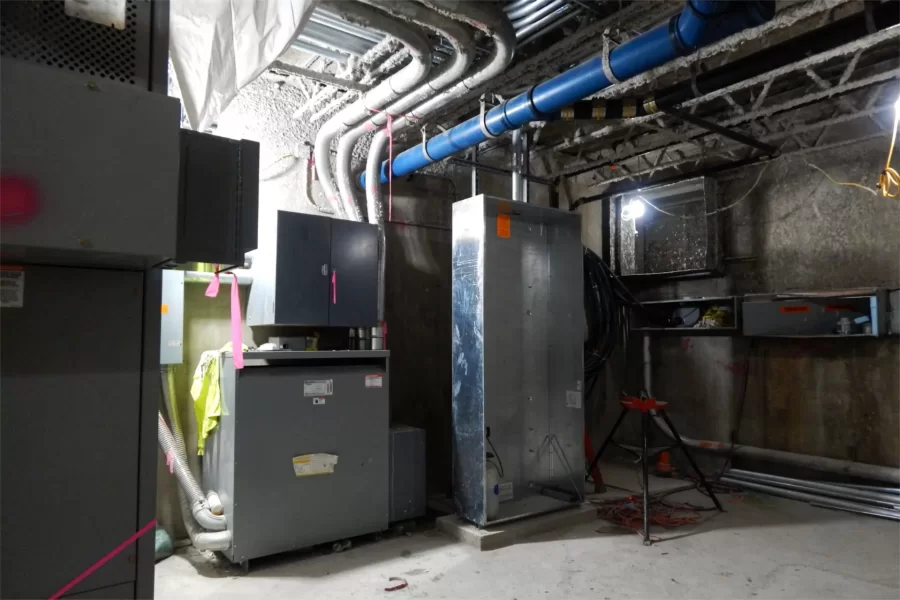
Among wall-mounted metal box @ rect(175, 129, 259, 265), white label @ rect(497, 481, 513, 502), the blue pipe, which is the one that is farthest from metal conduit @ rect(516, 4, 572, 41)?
white label @ rect(497, 481, 513, 502)

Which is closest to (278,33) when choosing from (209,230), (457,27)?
(209,230)

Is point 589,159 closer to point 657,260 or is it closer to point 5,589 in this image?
point 657,260

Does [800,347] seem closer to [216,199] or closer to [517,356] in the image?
[517,356]

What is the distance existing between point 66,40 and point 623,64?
213 centimetres

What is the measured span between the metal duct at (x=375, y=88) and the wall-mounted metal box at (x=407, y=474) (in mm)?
1532

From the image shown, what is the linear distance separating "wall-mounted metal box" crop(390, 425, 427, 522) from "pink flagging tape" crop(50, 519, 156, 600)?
2.22 meters

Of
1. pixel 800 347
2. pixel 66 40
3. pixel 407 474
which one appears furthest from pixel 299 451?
pixel 800 347

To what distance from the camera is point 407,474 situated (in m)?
3.44

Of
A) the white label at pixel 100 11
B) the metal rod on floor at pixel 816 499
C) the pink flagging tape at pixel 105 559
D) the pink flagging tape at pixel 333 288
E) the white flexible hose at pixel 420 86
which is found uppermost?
the white flexible hose at pixel 420 86

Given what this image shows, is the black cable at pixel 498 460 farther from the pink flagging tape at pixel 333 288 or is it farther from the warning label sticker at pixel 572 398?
the pink flagging tape at pixel 333 288

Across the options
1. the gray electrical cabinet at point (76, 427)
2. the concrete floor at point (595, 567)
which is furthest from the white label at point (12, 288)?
the concrete floor at point (595, 567)

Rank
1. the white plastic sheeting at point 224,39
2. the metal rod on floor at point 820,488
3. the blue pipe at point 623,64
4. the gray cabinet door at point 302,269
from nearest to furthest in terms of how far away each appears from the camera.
Result: the white plastic sheeting at point 224,39
the blue pipe at point 623,64
the gray cabinet door at point 302,269
the metal rod on floor at point 820,488

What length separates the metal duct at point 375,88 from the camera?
94.7 inches

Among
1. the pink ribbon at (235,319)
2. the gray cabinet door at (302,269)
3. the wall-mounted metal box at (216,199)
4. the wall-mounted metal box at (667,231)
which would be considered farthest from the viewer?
the wall-mounted metal box at (667,231)
